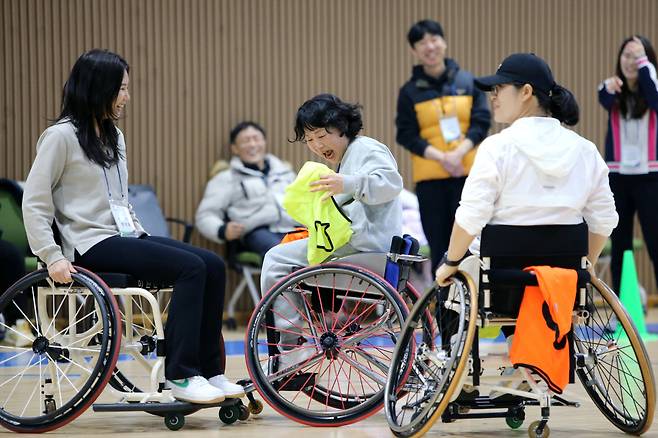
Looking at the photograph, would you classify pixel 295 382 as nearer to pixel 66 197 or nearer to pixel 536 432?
pixel 536 432

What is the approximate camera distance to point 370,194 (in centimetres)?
337

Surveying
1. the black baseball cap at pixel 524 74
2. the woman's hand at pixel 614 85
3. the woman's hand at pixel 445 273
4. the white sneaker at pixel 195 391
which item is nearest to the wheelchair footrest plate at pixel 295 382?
the white sneaker at pixel 195 391

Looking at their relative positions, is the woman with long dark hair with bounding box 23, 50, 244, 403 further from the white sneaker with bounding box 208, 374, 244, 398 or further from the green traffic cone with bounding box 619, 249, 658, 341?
the green traffic cone with bounding box 619, 249, 658, 341

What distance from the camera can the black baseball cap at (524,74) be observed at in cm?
305

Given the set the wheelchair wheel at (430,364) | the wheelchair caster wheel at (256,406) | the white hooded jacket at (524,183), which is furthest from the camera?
the wheelchair caster wheel at (256,406)

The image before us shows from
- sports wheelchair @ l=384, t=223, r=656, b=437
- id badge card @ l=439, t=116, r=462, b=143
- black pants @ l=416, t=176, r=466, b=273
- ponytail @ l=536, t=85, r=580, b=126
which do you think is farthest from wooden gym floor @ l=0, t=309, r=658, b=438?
id badge card @ l=439, t=116, r=462, b=143

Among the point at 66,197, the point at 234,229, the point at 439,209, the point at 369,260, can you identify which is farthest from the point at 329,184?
the point at 234,229

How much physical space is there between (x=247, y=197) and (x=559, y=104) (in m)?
3.38

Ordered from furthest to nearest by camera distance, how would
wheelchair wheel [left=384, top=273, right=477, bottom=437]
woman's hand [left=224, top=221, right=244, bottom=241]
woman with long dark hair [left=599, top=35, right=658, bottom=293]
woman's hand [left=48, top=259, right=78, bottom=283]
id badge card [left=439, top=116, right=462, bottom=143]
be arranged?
1. woman's hand [left=224, top=221, right=244, bottom=241]
2. id badge card [left=439, top=116, right=462, bottom=143]
3. woman with long dark hair [left=599, top=35, right=658, bottom=293]
4. woman's hand [left=48, top=259, right=78, bottom=283]
5. wheelchair wheel [left=384, top=273, right=477, bottom=437]

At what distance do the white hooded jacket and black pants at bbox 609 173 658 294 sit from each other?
250 centimetres

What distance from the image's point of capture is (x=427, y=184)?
5461 millimetres

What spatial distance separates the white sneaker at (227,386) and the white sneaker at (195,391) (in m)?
0.08

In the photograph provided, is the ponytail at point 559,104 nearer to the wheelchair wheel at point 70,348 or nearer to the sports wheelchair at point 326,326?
the sports wheelchair at point 326,326

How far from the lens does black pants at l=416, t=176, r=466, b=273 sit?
5.37m
